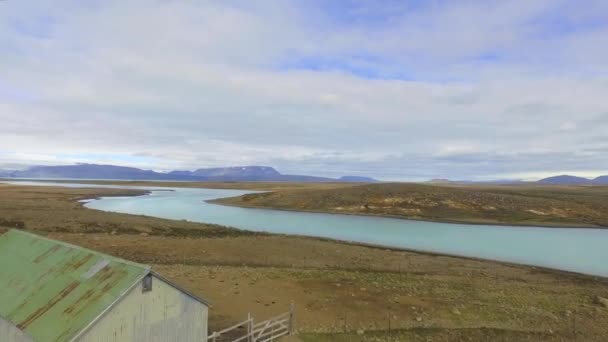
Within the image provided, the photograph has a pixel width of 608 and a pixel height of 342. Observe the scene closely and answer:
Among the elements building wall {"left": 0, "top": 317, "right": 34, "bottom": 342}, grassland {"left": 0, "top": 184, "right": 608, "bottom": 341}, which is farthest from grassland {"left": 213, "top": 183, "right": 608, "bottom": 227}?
building wall {"left": 0, "top": 317, "right": 34, "bottom": 342}

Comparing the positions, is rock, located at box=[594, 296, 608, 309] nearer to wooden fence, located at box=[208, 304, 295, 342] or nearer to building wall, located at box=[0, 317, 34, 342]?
wooden fence, located at box=[208, 304, 295, 342]

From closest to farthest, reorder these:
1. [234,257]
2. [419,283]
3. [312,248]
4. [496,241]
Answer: [419,283] → [234,257] → [312,248] → [496,241]

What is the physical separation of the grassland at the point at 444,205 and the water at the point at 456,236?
6857 millimetres

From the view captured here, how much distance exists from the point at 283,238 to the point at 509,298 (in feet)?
86.6

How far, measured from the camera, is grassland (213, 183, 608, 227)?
246 feet

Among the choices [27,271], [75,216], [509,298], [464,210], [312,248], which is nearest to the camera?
[27,271]

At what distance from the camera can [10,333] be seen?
12.9 meters

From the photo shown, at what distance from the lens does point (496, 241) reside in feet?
173

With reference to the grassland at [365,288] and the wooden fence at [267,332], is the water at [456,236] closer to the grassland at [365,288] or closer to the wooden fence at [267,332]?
the grassland at [365,288]

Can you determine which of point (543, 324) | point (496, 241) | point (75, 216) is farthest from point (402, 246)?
point (75, 216)

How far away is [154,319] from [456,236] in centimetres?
5031

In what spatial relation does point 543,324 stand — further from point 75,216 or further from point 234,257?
point 75,216

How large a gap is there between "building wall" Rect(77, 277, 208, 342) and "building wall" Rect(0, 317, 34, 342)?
A: 2291mm

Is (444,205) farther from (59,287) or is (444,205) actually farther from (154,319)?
(59,287)
